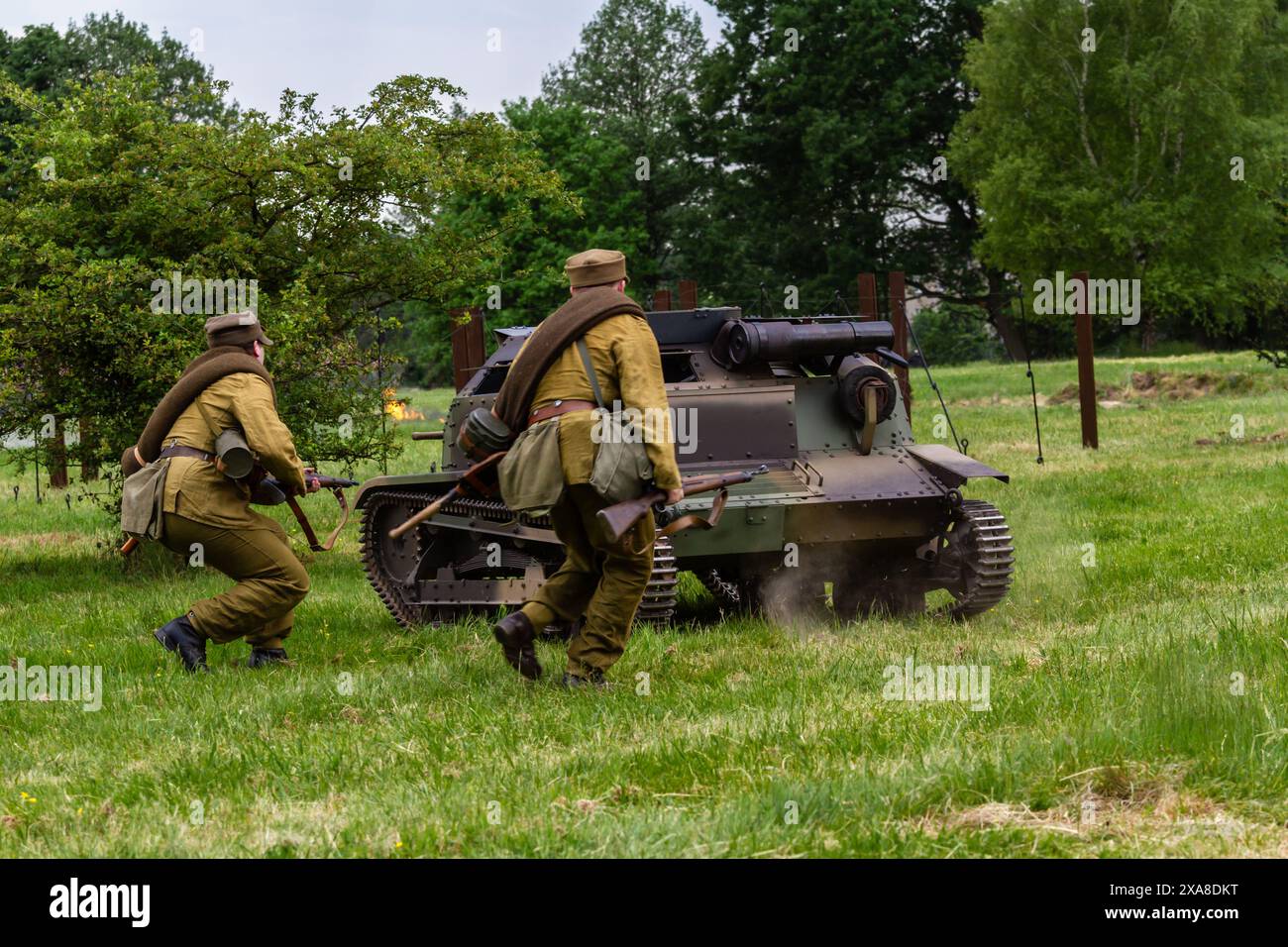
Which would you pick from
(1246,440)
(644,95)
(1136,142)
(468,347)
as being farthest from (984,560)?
(644,95)

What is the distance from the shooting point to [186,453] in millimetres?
8531

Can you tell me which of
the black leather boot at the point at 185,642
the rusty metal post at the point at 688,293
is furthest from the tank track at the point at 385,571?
the rusty metal post at the point at 688,293

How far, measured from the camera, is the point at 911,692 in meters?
7.21

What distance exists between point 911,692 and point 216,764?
117 inches

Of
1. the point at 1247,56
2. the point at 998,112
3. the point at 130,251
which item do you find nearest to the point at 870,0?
the point at 998,112

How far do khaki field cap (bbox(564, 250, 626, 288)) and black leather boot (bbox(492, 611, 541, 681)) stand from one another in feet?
5.17

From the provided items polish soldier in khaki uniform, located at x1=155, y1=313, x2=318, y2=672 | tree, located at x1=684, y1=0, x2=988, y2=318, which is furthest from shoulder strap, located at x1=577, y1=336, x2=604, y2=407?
tree, located at x1=684, y1=0, x2=988, y2=318

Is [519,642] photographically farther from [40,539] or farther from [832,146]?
[832,146]

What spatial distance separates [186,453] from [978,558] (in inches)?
181

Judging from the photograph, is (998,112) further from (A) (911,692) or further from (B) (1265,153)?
(A) (911,692)

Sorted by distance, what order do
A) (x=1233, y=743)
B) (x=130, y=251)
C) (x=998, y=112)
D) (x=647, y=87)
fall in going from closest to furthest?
(x=1233, y=743), (x=130, y=251), (x=998, y=112), (x=647, y=87)

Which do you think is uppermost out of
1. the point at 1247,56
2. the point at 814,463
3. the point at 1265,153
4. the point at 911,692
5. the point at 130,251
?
the point at 1247,56

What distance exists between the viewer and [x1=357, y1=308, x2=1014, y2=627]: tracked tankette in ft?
32.3

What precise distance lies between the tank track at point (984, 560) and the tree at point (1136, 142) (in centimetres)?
3202
